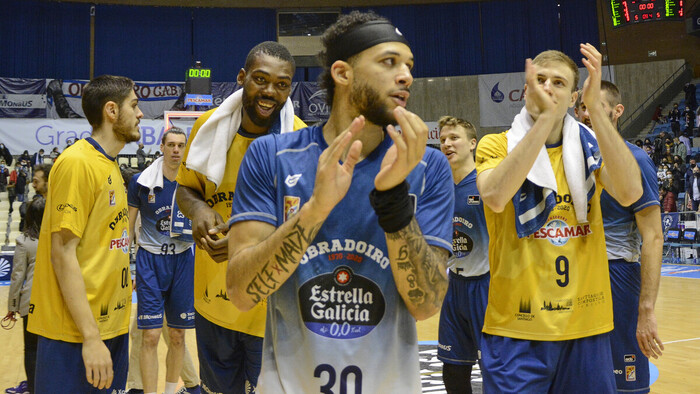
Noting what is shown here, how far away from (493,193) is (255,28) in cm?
2745

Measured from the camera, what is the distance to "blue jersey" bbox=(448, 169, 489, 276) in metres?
5.03

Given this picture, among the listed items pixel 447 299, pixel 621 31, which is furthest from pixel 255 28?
pixel 447 299

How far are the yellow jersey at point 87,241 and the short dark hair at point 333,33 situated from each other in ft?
5.25

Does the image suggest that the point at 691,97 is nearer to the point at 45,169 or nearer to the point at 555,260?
the point at 45,169

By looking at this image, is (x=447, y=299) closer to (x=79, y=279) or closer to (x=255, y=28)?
(x=79, y=279)

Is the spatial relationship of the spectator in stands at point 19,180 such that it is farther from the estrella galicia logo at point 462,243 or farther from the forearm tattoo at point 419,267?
the forearm tattoo at point 419,267

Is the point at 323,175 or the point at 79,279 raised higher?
the point at 323,175

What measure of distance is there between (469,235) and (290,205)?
3.30 metres

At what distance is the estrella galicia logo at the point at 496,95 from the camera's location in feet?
85.5

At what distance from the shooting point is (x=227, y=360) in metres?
3.40

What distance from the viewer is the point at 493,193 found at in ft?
9.14

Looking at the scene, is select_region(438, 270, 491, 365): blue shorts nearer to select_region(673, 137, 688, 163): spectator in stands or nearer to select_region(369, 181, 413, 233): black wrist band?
select_region(369, 181, 413, 233): black wrist band

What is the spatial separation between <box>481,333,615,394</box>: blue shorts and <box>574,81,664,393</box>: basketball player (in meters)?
0.67

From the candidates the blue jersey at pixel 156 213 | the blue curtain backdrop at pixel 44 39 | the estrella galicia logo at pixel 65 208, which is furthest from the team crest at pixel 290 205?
the blue curtain backdrop at pixel 44 39
